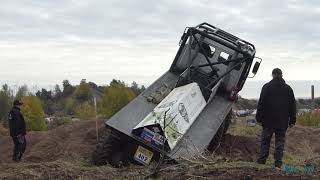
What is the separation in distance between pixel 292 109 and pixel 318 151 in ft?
24.8

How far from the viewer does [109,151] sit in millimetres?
11820

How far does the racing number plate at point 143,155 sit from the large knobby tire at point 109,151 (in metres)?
0.41

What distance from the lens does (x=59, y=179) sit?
889 cm

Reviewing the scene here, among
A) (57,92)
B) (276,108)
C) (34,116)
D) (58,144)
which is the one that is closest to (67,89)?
(57,92)

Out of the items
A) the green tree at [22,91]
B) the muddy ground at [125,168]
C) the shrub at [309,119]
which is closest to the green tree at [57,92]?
the green tree at [22,91]

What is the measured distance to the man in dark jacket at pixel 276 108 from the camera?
35.1 ft

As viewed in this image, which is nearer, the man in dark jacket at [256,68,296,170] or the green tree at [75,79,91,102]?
the man in dark jacket at [256,68,296,170]

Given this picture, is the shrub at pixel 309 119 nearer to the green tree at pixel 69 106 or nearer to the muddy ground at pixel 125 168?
the muddy ground at pixel 125 168

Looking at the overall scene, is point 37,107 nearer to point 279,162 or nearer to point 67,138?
point 67,138

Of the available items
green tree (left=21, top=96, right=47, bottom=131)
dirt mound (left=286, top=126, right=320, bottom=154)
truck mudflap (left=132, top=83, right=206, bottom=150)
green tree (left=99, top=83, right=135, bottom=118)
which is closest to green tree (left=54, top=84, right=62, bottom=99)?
green tree (left=21, top=96, right=47, bottom=131)

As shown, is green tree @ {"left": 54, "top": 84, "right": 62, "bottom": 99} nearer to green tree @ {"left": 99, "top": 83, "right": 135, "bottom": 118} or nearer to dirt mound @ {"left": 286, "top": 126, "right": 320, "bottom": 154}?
green tree @ {"left": 99, "top": 83, "right": 135, "bottom": 118}

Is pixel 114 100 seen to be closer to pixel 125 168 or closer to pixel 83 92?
pixel 125 168

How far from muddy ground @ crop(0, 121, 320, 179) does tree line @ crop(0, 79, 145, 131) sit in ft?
11.0

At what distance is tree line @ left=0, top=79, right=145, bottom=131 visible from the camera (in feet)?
122
